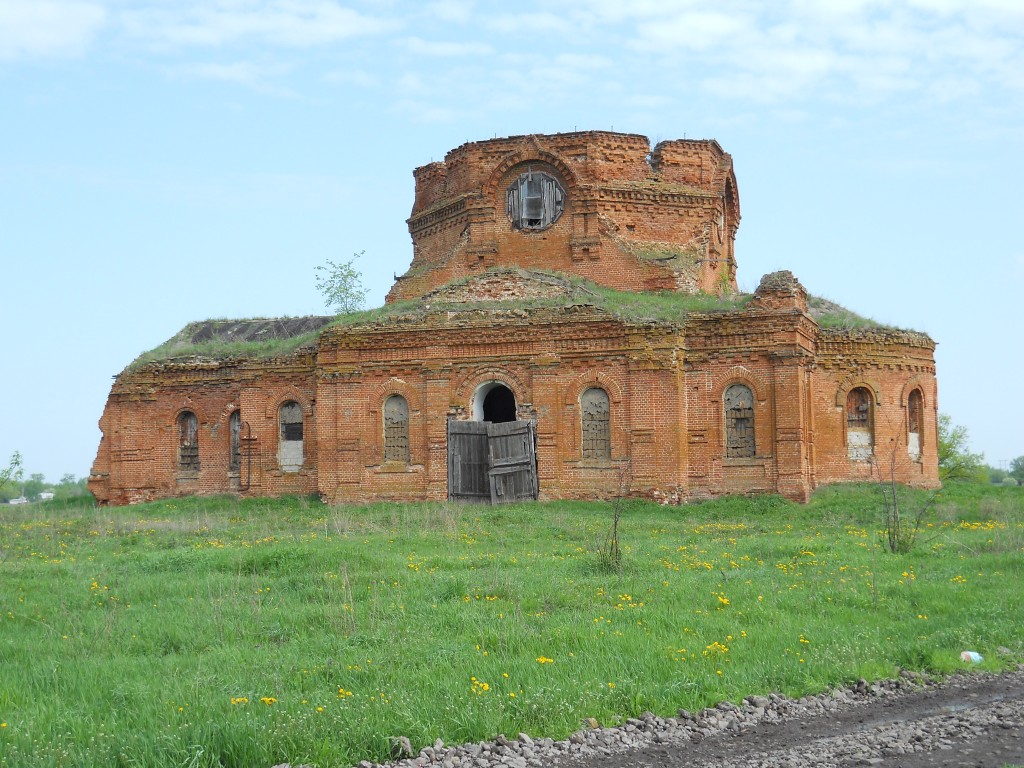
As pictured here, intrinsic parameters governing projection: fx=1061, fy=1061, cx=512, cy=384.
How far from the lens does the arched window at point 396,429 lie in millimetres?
24172

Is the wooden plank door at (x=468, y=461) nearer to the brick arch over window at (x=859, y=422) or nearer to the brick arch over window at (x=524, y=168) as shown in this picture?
the brick arch over window at (x=524, y=168)

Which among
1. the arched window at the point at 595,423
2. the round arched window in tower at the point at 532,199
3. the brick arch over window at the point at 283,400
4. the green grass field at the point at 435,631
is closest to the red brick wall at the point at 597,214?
the round arched window in tower at the point at 532,199

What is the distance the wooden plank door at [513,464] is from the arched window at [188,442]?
873 cm

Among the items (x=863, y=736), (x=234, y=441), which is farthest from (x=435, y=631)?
(x=234, y=441)

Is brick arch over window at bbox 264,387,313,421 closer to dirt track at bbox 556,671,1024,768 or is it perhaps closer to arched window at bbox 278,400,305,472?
arched window at bbox 278,400,305,472

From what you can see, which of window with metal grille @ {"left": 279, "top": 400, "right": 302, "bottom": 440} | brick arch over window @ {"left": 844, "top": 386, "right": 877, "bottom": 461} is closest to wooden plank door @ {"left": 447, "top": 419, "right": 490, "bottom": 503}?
window with metal grille @ {"left": 279, "top": 400, "right": 302, "bottom": 440}

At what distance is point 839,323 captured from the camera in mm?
24656

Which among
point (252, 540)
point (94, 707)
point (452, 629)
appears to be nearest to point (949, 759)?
point (452, 629)

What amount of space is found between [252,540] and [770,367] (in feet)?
37.3

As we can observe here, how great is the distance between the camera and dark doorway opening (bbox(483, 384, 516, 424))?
26.1 meters

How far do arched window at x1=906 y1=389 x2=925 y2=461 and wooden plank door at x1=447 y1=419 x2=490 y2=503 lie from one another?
10.2m

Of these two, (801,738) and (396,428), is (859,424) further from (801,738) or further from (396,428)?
(801,738)

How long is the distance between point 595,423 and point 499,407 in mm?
3996

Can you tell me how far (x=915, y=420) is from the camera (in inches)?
995
